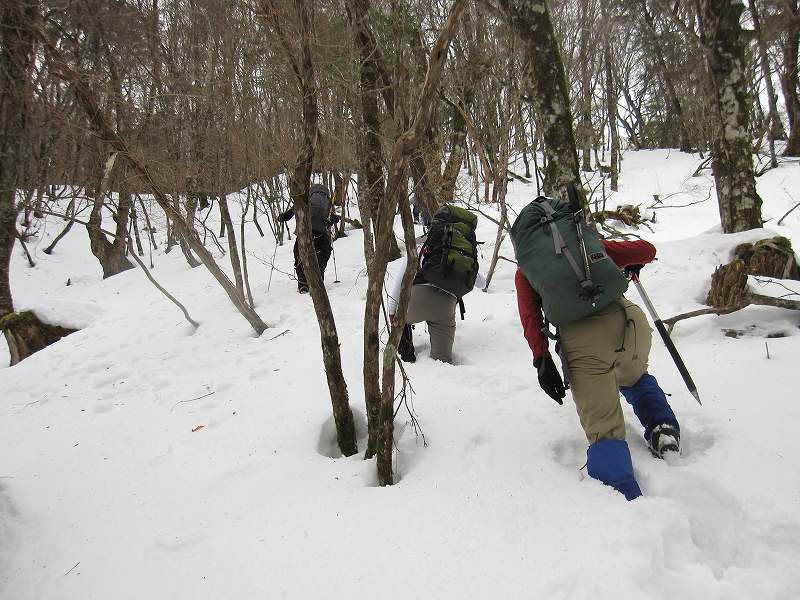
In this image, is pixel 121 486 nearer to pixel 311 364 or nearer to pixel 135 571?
pixel 135 571

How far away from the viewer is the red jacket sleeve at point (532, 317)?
2500 mm

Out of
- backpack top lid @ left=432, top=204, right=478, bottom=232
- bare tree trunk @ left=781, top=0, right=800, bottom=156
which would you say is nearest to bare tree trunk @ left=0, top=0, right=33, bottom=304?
backpack top lid @ left=432, top=204, right=478, bottom=232

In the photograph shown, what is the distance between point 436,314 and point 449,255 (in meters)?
0.54

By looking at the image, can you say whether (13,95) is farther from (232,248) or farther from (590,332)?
(590,332)

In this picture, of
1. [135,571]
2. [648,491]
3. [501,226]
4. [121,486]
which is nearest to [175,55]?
[501,226]

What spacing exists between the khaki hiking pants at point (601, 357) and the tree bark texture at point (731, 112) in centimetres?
403

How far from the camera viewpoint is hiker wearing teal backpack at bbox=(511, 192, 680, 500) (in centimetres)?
229

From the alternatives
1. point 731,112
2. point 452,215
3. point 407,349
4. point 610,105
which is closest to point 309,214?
point 452,215

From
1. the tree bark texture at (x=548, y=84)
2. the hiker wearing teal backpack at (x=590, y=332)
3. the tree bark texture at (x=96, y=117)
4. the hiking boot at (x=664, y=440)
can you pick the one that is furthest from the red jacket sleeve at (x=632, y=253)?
the tree bark texture at (x=96, y=117)

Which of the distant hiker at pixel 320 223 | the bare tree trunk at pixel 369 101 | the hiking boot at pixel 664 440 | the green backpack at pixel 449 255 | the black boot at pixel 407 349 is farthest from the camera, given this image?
the distant hiker at pixel 320 223

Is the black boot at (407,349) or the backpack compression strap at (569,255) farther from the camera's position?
the black boot at (407,349)

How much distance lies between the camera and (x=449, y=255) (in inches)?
159

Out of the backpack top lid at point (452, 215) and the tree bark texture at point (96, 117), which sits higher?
the tree bark texture at point (96, 117)

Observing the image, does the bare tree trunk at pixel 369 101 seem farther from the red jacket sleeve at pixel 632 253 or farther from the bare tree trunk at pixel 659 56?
the bare tree trunk at pixel 659 56
